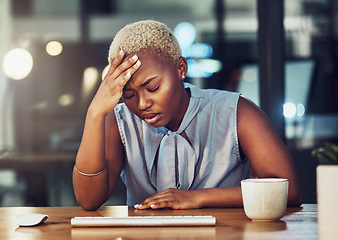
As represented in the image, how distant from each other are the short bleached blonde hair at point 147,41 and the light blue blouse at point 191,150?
0.22 m

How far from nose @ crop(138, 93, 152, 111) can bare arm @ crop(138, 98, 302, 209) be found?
0.85 ft

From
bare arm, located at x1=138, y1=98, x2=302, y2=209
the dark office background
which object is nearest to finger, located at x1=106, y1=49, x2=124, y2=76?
bare arm, located at x1=138, y1=98, x2=302, y2=209

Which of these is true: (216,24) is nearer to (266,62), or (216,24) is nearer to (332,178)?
(266,62)

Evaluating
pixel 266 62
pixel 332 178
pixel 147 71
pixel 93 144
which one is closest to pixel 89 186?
pixel 93 144

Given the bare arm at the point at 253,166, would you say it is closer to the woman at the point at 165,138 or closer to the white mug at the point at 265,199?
the woman at the point at 165,138

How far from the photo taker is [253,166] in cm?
155

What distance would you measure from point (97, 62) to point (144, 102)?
2.27 meters

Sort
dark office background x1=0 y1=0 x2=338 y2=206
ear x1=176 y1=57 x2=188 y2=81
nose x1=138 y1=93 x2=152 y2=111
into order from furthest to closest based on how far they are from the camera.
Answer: dark office background x1=0 y1=0 x2=338 y2=206, ear x1=176 y1=57 x2=188 y2=81, nose x1=138 y1=93 x2=152 y2=111

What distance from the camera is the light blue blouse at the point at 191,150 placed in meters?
1.65

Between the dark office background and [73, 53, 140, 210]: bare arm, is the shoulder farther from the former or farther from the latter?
the dark office background

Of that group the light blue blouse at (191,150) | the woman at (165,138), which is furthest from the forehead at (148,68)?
the light blue blouse at (191,150)

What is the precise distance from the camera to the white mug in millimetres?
1105

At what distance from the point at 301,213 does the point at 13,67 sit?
2924 millimetres

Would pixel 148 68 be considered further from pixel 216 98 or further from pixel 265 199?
pixel 265 199
